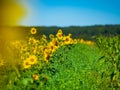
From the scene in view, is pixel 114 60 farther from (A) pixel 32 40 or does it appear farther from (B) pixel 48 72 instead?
(A) pixel 32 40

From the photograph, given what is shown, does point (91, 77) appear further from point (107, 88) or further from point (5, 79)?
point (5, 79)

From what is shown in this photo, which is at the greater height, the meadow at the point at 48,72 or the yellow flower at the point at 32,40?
the yellow flower at the point at 32,40

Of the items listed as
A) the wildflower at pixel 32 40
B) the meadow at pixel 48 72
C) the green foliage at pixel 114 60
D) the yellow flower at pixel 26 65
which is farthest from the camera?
the wildflower at pixel 32 40

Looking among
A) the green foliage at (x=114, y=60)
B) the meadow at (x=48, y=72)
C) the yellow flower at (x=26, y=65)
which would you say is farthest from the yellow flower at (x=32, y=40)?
the yellow flower at (x=26, y=65)

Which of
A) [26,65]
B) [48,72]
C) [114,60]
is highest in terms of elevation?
[26,65]

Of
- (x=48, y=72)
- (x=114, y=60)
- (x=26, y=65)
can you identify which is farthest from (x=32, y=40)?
(x=26, y=65)

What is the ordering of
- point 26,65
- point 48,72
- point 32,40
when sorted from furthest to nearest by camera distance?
1. point 32,40
2. point 48,72
3. point 26,65

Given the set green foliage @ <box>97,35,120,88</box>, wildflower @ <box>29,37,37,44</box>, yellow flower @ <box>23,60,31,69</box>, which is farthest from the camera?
wildflower @ <box>29,37,37,44</box>

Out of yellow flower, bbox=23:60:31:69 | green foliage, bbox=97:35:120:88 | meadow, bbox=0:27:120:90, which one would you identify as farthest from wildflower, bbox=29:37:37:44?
yellow flower, bbox=23:60:31:69

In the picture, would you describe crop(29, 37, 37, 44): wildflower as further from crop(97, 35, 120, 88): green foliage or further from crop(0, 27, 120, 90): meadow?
crop(97, 35, 120, 88): green foliage

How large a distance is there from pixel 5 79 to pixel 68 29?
5071 cm

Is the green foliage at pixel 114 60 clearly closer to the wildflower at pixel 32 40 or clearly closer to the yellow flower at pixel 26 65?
the yellow flower at pixel 26 65

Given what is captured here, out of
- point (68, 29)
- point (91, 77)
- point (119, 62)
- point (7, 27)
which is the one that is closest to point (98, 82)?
point (91, 77)

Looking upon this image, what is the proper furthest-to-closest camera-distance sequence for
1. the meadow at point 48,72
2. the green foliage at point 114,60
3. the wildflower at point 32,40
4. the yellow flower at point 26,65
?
the wildflower at point 32,40
the green foliage at point 114,60
the yellow flower at point 26,65
the meadow at point 48,72
